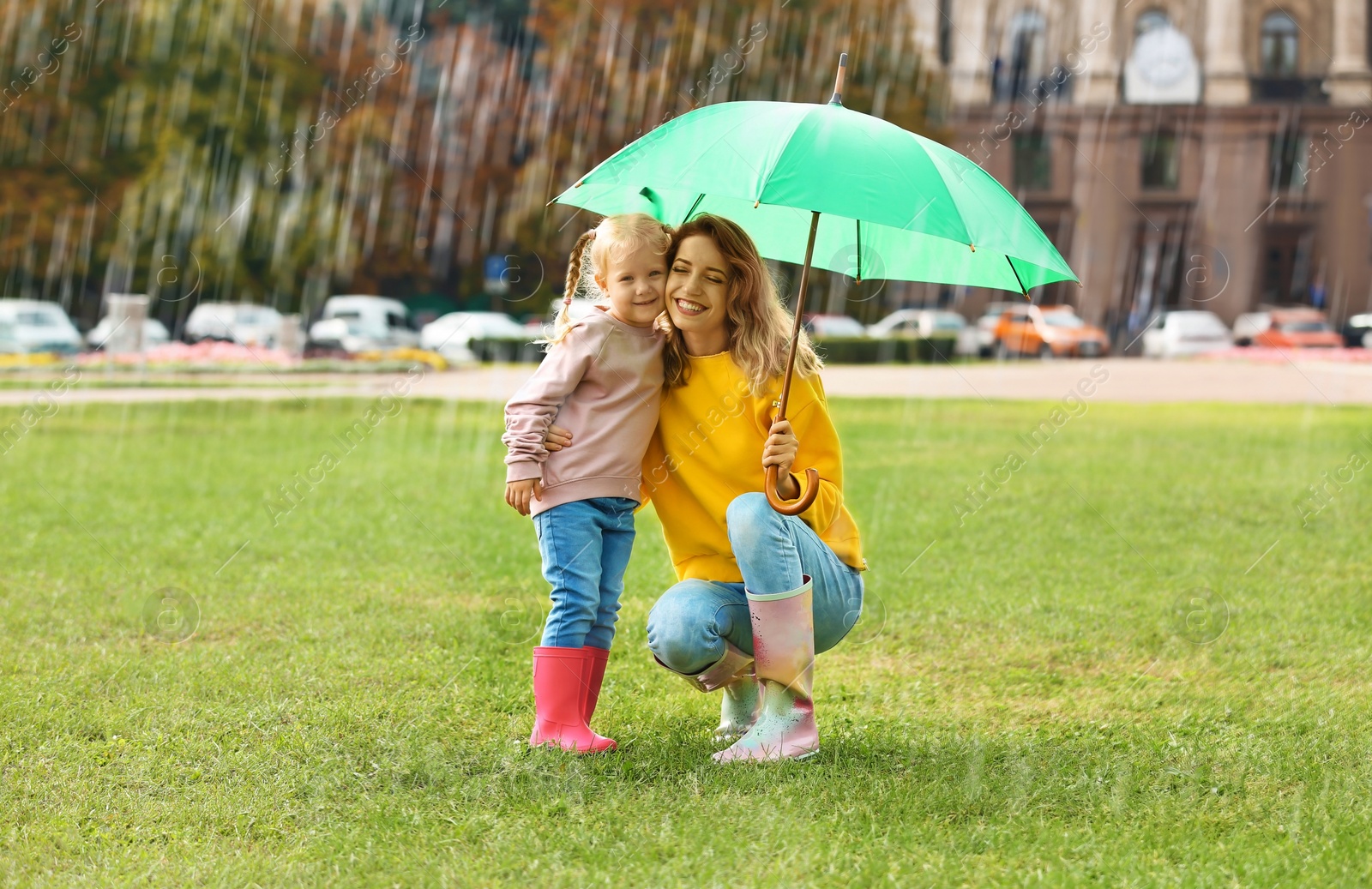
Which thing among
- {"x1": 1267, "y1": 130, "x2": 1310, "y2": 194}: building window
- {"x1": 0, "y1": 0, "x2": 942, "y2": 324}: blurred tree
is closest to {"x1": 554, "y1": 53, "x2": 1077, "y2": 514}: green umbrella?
{"x1": 0, "y1": 0, "x2": 942, "y2": 324}: blurred tree

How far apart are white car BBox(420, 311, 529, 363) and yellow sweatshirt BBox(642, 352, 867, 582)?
25.1 metres

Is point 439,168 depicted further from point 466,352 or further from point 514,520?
point 514,520

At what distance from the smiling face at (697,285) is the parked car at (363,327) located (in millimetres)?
27696

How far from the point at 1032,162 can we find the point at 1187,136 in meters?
4.59

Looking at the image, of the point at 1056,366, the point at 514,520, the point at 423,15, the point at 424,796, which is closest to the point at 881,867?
the point at 424,796

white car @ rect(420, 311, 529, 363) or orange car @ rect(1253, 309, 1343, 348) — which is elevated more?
orange car @ rect(1253, 309, 1343, 348)

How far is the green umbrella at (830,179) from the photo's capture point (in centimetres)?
359

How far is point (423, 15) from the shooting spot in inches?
1519

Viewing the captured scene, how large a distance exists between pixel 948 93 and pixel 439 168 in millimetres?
14720

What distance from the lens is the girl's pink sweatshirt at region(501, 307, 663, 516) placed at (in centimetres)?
398

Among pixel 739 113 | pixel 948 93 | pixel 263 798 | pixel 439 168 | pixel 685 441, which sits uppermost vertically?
pixel 948 93

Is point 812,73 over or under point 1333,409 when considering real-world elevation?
over

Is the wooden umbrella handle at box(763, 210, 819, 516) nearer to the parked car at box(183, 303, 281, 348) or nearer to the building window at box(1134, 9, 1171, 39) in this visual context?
the parked car at box(183, 303, 281, 348)

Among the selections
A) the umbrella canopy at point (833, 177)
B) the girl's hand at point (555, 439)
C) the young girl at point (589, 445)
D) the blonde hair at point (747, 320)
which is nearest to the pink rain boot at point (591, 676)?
the young girl at point (589, 445)
